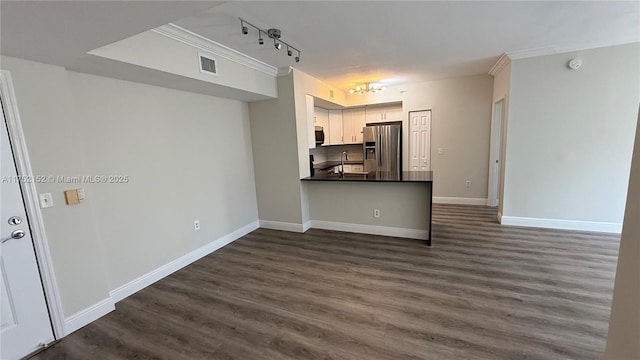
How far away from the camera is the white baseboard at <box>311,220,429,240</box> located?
12.8ft

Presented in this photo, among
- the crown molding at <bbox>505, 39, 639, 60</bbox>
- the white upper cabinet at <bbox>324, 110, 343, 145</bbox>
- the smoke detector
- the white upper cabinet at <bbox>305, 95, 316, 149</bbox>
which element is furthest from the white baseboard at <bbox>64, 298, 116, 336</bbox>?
the smoke detector

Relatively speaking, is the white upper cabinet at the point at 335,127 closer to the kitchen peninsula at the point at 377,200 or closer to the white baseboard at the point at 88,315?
the kitchen peninsula at the point at 377,200

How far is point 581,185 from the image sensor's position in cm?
382

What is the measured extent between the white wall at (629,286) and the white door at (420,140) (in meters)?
Result: 4.75

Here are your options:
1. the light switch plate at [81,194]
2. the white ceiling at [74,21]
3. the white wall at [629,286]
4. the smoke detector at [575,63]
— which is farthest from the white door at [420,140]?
the light switch plate at [81,194]

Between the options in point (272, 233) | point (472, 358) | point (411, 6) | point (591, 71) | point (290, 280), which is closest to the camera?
point (472, 358)

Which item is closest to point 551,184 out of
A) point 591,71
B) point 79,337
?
point 591,71

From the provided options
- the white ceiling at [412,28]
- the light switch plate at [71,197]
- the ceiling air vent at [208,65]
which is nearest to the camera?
the light switch plate at [71,197]

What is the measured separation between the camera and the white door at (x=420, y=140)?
5.66m

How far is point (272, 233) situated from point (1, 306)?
2.91m

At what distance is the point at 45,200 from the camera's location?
2066 millimetres

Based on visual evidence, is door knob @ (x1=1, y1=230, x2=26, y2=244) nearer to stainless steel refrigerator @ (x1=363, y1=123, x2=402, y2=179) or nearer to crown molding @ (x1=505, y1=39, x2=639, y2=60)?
stainless steel refrigerator @ (x1=363, y1=123, x2=402, y2=179)

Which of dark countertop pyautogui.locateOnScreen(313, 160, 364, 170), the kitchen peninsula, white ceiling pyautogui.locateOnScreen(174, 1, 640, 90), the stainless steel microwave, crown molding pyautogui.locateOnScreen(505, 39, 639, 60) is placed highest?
white ceiling pyautogui.locateOnScreen(174, 1, 640, 90)

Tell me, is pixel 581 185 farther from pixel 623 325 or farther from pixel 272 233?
pixel 272 233
